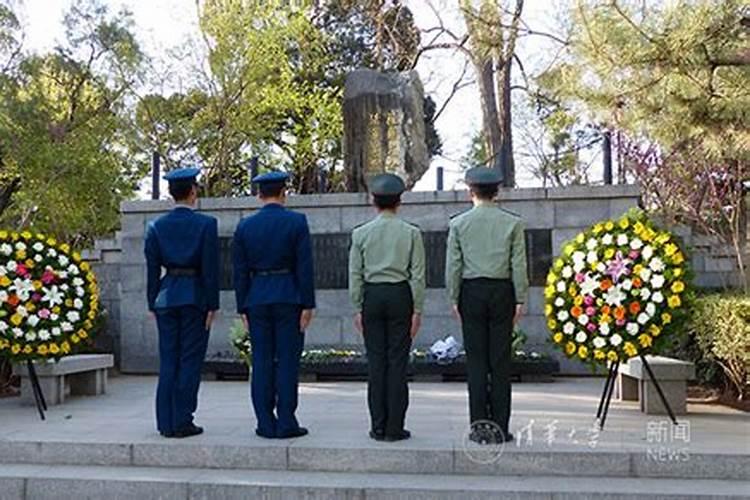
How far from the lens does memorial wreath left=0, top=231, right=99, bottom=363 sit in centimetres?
607

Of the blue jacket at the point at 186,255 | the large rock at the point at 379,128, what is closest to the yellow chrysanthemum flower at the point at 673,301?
the blue jacket at the point at 186,255

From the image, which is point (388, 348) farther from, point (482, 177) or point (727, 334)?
point (727, 334)

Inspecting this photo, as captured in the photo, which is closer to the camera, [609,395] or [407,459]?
[407,459]

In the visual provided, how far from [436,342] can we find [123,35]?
1102 centimetres

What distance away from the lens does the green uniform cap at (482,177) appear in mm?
4887

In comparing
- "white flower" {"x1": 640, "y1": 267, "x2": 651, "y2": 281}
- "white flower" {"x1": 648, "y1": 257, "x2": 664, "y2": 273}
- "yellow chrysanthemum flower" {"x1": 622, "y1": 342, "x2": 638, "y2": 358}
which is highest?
"white flower" {"x1": 648, "y1": 257, "x2": 664, "y2": 273}

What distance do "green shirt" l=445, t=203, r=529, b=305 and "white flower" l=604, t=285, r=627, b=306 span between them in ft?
3.04

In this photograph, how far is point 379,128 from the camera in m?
10.1

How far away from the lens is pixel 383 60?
60.7 ft

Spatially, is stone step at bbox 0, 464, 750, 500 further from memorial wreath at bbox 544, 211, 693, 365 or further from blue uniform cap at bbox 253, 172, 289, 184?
blue uniform cap at bbox 253, 172, 289, 184

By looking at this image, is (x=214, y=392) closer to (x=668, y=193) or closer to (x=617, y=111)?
(x=617, y=111)

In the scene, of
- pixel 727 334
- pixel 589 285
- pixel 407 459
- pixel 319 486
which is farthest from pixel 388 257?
pixel 727 334

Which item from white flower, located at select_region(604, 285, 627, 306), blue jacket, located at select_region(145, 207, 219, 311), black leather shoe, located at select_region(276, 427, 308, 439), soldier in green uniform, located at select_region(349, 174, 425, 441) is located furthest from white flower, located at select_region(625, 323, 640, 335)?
blue jacket, located at select_region(145, 207, 219, 311)

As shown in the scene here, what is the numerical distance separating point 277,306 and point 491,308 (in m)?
1.32
